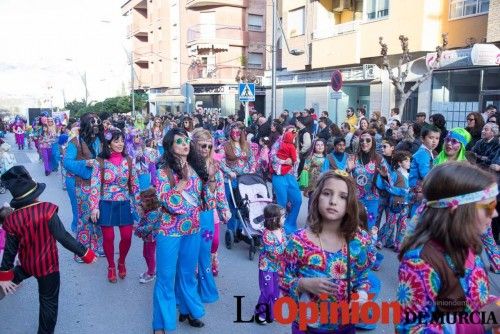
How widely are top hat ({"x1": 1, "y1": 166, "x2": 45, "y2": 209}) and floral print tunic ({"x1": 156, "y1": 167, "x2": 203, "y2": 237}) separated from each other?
987mm

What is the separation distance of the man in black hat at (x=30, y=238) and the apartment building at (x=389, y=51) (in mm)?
9959

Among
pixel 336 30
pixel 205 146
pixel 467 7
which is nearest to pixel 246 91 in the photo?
pixel 467 7

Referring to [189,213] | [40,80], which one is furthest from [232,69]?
[40,80]

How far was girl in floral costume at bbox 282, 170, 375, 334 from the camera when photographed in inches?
99.3

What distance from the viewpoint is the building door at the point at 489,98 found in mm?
14072

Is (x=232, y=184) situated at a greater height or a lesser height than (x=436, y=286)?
lesser

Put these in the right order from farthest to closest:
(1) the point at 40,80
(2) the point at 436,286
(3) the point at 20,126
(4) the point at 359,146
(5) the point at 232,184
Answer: (1) the point at 40,80 → (3) the point at 20,126 → (5) the point at 232,184 → (4) the point at 359,146 → (2) the point at 436,286

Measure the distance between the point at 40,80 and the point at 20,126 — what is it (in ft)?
580

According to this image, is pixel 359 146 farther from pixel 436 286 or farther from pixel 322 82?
pixel 322 82

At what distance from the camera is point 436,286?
1.87 m

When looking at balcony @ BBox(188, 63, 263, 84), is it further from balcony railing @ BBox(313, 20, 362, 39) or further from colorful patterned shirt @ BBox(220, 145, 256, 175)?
colorful patterned shirt @ BBox(220, 145, 256, 175)

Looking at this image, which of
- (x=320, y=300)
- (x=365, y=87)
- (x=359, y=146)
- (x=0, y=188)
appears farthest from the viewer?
(x=365, y=87)

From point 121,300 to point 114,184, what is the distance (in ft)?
4.25

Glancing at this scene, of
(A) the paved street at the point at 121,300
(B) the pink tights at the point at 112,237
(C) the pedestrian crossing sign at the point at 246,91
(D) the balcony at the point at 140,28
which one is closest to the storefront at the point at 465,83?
(C) the pedestrian crossing sign at the point at 246,91
